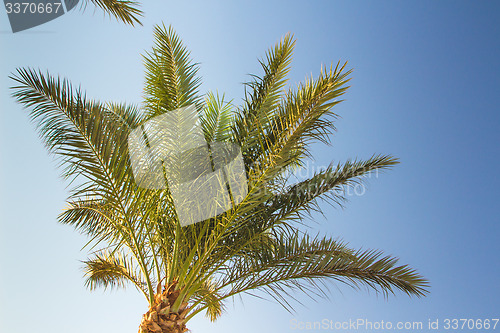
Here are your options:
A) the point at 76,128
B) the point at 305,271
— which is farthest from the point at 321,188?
the point at 76,128

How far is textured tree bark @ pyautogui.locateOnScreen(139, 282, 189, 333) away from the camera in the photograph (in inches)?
193

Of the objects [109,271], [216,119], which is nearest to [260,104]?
[216,119]

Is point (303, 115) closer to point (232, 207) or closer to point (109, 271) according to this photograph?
point (232, 207)

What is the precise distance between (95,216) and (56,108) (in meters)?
2.64

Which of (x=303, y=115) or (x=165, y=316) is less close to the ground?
(x=303, y=115)

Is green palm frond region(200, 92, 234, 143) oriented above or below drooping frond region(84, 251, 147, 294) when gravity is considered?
above

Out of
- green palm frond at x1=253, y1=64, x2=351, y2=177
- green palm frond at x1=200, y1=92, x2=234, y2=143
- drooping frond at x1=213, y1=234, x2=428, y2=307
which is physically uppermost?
green palm frond at x1=200, y1=92, x2=234, y2=143

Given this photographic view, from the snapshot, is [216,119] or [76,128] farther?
[216,119]

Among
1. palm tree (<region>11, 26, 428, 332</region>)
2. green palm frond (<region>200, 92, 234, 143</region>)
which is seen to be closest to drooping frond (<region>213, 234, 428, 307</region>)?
palm tree (<region>11, 26, 428, 332</region>)

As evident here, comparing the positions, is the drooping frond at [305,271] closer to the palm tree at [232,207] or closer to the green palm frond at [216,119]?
the palm tree at [232,207]

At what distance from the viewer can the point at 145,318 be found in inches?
198

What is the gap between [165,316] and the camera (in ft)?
16.3

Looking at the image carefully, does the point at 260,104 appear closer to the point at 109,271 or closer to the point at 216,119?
the point at 216,119

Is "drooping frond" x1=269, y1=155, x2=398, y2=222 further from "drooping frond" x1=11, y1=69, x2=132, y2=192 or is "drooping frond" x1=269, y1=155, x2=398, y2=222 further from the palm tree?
"drooping frond" x1=11, y1=69, x2=132, y2=192
